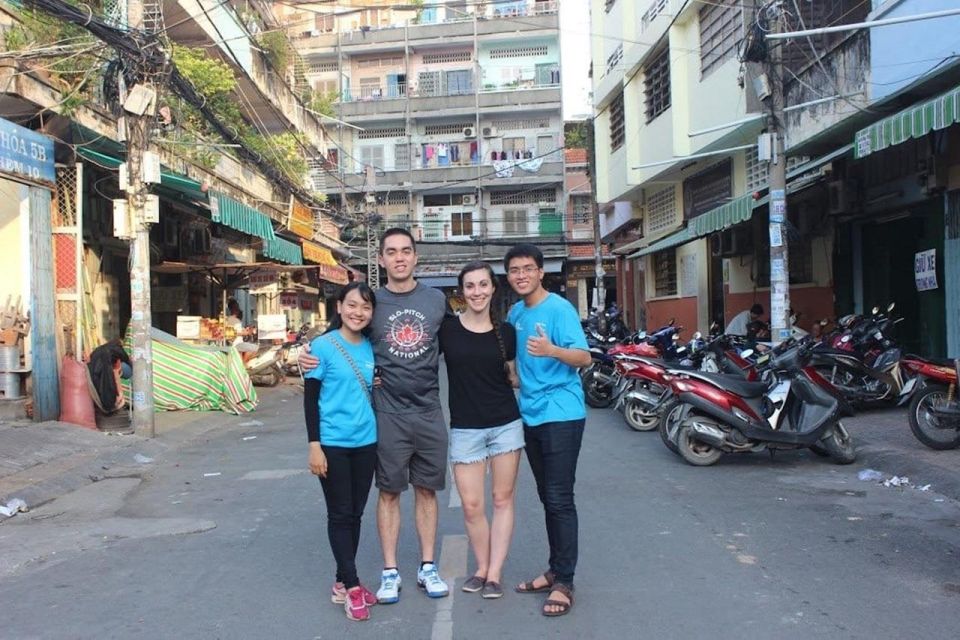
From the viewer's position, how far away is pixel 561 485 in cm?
395

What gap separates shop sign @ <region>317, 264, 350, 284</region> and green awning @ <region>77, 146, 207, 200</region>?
10.4m

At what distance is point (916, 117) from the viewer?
8.03m

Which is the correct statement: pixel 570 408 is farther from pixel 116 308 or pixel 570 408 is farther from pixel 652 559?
pixel 116 308

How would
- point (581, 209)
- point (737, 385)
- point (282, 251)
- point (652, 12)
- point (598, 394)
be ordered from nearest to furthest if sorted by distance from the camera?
point (737, 385)
point (598, 394)
point (652, 12)
point (282, 251)
point (581, 209)

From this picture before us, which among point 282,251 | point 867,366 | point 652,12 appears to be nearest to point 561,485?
point 867,366

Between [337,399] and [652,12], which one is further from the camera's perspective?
[652,12]

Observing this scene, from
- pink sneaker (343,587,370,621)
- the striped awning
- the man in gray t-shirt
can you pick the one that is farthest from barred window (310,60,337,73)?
pink sneaker (343,587,370,621)

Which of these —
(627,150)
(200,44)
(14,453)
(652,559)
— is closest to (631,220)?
(627,150)

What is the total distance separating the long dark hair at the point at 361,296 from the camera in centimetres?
389

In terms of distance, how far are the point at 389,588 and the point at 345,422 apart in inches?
34.7

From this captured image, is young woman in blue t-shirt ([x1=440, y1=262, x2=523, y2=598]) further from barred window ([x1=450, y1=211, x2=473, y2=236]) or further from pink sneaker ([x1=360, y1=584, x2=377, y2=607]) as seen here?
barred window ([x1=450, y1=211, x2=473, y2=236])

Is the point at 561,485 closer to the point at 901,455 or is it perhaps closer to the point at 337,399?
the point at 337,399

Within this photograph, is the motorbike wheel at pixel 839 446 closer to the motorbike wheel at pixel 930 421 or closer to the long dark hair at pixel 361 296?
the motorbike wheel at pixel 930 421

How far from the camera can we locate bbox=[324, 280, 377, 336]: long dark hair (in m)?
3.89
